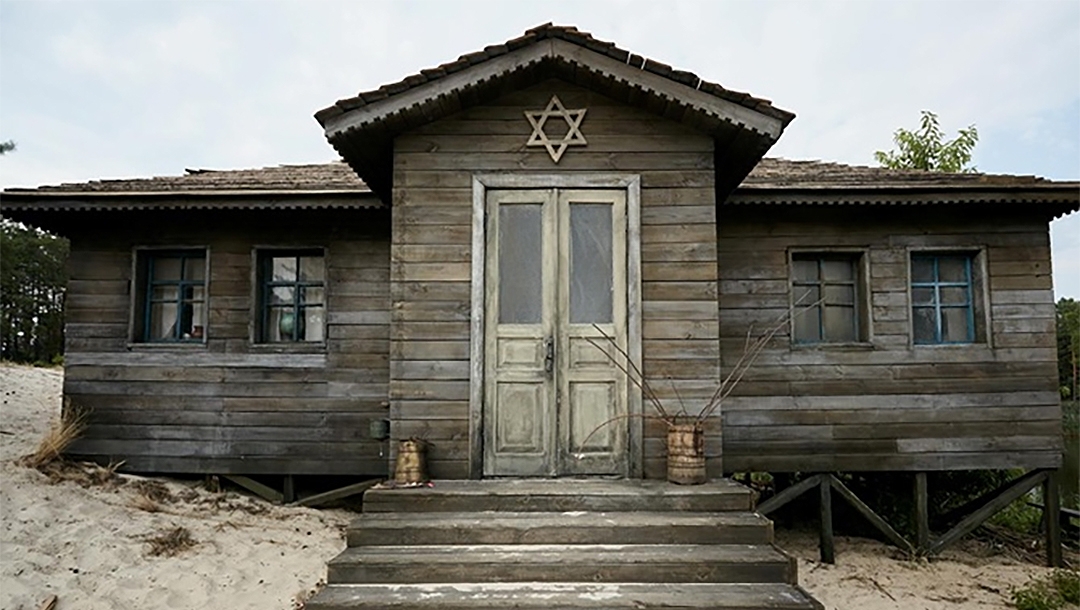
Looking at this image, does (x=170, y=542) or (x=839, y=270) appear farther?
(x=839, y=270)

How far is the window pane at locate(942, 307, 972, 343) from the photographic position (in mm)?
6672

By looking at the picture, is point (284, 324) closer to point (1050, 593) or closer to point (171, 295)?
point (171, 295)

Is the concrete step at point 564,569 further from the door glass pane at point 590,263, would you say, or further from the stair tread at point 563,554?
the door glass pane at point 590,263

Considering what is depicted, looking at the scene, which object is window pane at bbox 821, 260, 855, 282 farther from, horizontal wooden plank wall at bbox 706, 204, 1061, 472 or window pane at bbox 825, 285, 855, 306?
horizontal wooden plank wall at bbox 706, 204, 1061, 472

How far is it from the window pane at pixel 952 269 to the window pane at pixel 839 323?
1.07 m

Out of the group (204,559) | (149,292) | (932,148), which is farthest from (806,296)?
(932,148)

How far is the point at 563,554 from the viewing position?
3.35 meters

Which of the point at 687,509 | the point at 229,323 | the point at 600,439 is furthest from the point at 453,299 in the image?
the point at 229,323

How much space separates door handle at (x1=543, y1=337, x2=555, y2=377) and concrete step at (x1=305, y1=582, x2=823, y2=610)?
156 centimetres

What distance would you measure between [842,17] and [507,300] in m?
11.0

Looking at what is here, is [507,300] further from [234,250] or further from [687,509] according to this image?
[234,250]

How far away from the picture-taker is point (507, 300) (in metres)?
4.47

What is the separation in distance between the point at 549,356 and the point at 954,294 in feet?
17.0

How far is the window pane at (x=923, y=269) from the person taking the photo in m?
6.73
